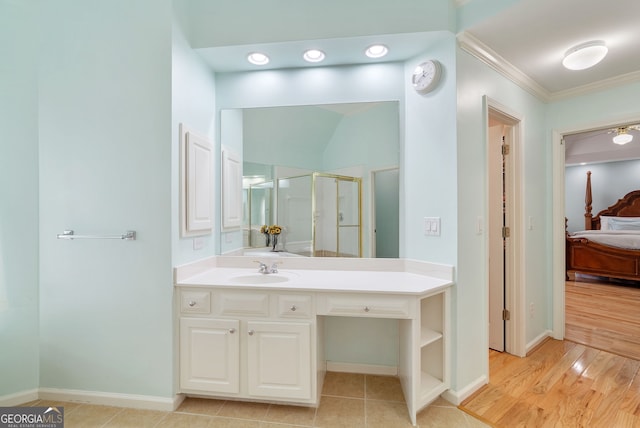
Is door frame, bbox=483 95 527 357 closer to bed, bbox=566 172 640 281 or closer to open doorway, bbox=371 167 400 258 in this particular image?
open doorway, bbox=371 167 400 258

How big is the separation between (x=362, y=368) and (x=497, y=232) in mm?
1681

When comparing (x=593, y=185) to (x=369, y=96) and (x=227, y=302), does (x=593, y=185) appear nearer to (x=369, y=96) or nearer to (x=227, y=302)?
(x=369, y=96)

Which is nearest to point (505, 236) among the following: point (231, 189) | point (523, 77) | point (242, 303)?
point (523, 77)

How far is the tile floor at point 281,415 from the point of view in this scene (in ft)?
5.56

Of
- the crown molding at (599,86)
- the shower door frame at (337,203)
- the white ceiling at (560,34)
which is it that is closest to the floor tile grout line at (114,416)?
the shower door frame at (337,203)

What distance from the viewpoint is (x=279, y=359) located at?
5.79ft

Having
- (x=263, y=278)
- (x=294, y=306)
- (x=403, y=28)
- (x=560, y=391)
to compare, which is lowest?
(x=560, y=391)

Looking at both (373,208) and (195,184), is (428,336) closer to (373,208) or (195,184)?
(373,208)

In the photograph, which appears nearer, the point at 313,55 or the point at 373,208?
the point at 313,55

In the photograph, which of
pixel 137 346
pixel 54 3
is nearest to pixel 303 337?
pixel 137 346

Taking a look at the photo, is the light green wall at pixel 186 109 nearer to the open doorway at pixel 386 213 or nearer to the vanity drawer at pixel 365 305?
the vanity drawer at pixel 365 305

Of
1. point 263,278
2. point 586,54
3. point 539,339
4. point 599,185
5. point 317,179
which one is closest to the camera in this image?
point 586,54

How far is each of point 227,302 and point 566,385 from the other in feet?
8.26

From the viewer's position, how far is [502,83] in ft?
7.49
